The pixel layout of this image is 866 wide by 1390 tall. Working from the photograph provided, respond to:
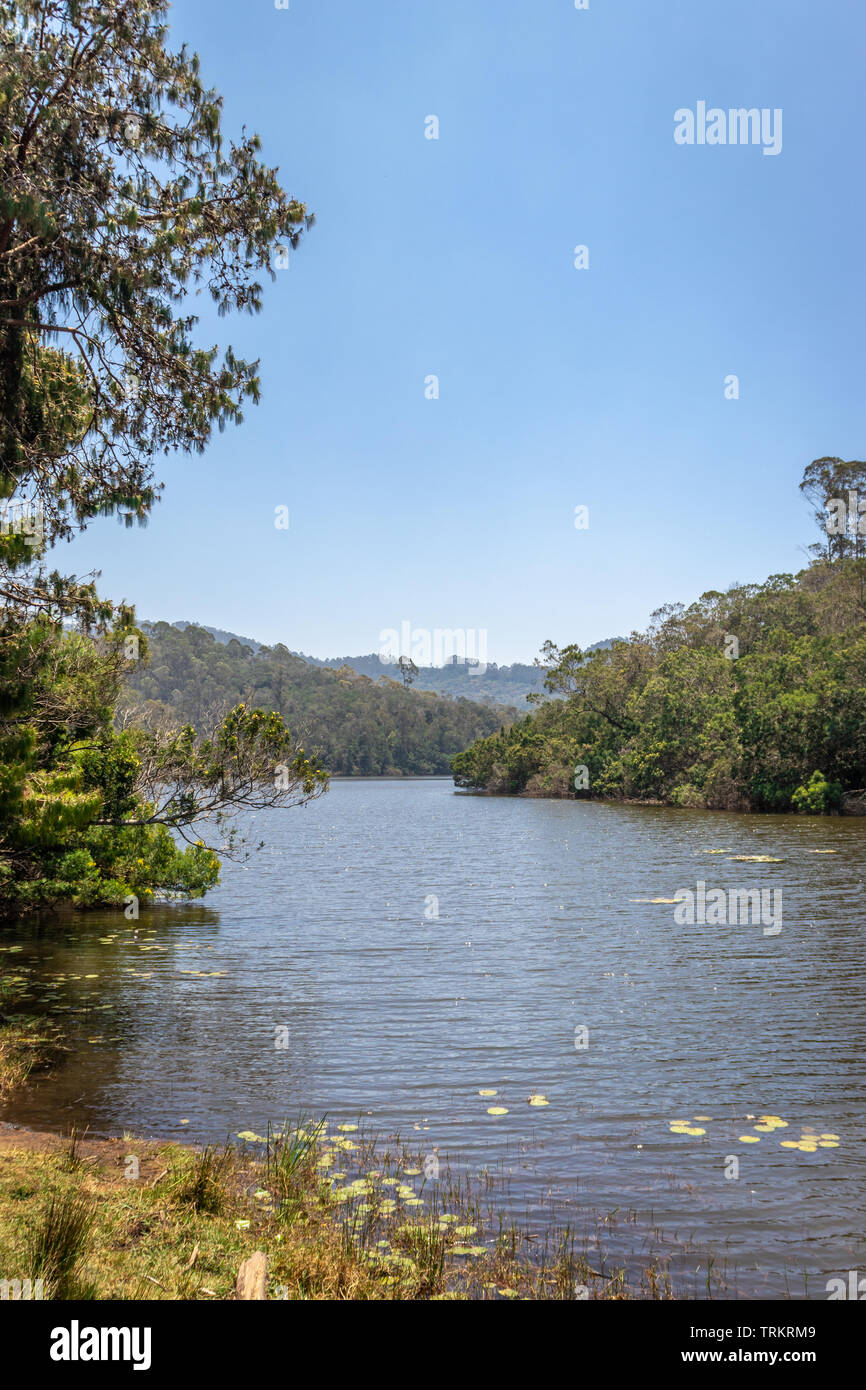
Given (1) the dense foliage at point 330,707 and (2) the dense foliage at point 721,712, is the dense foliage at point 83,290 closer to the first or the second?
(2) the dense foliage at point 721,712

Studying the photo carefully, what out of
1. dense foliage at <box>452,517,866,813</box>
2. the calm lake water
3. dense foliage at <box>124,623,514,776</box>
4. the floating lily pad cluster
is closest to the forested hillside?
dense foliage at <box>452,517,866,813</box>

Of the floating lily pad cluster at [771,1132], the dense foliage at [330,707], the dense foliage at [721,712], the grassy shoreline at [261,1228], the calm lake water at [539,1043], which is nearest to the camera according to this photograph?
the grassy shoreline at [261,1228]

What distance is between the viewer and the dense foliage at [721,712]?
54.9m

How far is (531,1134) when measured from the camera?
969cm

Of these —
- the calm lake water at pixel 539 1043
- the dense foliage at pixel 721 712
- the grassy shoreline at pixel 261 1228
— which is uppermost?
the dense foliage at pixel 721 712

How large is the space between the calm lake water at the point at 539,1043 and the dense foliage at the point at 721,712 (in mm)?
27590

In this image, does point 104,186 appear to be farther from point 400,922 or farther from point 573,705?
point 573,705

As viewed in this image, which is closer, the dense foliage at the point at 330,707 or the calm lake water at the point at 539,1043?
the calm lake water at the point at 539,1043

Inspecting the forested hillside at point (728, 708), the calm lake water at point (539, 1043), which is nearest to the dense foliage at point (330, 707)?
the forested hillside at point (728, 708)

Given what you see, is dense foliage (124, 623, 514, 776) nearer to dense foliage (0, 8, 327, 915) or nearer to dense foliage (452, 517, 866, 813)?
dense foliage (452, 517, 866, 813)

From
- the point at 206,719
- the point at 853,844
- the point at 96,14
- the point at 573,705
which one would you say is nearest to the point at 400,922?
the point at 206,719

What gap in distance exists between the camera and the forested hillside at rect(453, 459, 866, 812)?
5500 cm

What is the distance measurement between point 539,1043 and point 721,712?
55794 millimetres

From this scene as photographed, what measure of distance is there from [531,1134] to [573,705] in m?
83.9
